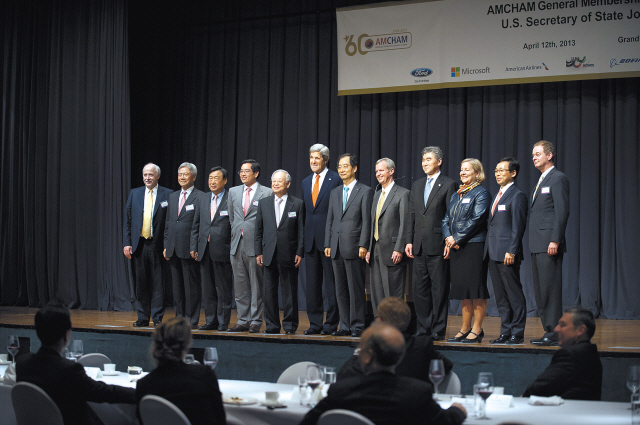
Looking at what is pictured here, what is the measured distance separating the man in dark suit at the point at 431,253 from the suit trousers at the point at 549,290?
0.72 meters

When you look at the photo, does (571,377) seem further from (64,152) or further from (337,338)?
(64,152)

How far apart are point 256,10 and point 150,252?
14.3 ft

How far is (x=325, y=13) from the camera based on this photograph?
356 inches

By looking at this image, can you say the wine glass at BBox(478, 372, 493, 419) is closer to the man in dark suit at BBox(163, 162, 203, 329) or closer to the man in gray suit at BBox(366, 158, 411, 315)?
the man in gray suit at BBox(366, 158, 411, 315)

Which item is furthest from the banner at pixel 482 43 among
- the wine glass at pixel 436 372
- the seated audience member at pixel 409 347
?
the wine glass at pixel 436 372

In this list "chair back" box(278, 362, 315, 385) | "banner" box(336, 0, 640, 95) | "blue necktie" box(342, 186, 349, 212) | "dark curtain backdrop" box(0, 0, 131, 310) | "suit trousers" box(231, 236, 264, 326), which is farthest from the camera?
"dark curtain backdrop" box(0, 0, 131, 310)

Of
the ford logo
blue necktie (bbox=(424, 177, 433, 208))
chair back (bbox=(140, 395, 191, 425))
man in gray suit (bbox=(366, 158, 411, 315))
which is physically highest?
the ford logo

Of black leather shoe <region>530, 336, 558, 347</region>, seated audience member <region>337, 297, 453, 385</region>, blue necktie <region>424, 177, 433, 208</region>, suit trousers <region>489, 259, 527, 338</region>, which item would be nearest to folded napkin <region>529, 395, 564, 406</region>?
seated audience member <region>337, 297, 453, 385</region>

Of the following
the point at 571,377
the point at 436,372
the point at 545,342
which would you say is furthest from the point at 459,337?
the point at 436,372

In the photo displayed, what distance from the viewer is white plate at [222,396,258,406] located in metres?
2.89

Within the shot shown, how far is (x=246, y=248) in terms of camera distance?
613 cm

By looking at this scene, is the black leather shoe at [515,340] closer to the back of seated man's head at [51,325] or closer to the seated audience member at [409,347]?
the seated audience member at [409,347]

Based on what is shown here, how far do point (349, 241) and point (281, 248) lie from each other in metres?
0.63

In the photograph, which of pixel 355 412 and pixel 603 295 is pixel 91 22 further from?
pixel 355 412
